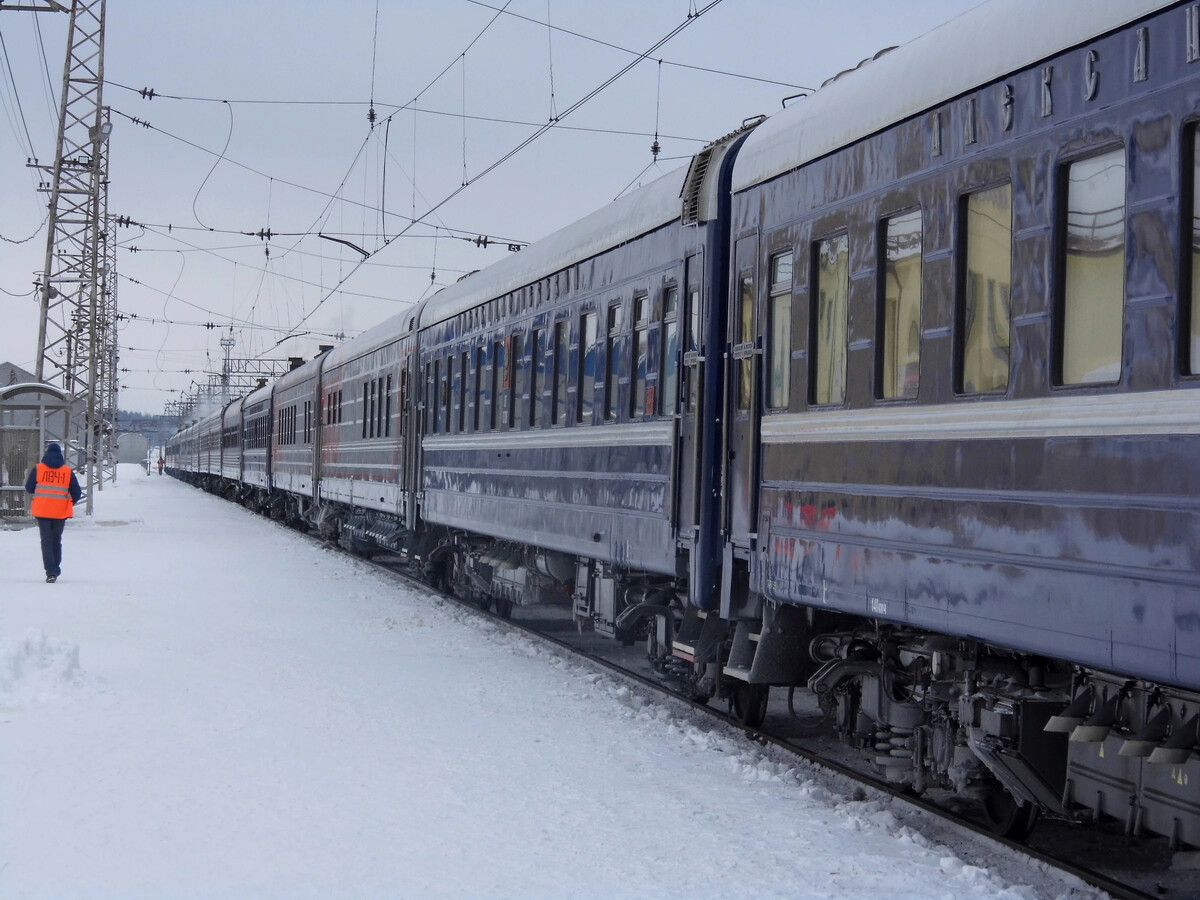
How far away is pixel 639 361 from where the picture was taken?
10.5 meters

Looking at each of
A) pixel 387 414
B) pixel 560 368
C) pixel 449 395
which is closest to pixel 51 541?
pixel 387 414

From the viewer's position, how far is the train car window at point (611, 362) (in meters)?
11.0

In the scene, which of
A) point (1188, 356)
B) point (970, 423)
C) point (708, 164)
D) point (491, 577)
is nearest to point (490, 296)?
point (491, 577)

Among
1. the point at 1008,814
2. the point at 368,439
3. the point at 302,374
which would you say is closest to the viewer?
the point at 1008,814

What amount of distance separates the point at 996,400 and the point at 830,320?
172 cm

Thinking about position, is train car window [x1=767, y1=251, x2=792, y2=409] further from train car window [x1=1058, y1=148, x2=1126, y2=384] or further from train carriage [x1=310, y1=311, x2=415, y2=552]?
train carriage [x1=310, y1=311, x2=415, y2=552]

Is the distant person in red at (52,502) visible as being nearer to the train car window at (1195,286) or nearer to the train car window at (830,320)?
the train car window at (830,320)

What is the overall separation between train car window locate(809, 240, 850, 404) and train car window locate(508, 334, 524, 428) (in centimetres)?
628

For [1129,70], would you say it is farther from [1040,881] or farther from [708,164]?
[708,164]

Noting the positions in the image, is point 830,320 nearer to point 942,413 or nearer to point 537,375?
point 942,413

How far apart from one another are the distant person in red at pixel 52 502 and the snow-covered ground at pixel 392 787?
13.8ft

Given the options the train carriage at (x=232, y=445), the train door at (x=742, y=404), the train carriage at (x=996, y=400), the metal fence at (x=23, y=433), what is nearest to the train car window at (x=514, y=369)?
the train door at (x=742, y=404)

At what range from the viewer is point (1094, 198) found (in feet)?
18.1

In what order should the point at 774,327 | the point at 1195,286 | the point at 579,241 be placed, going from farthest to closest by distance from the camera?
the point at 579,241
the point at 774,327
the point at 1195,286
